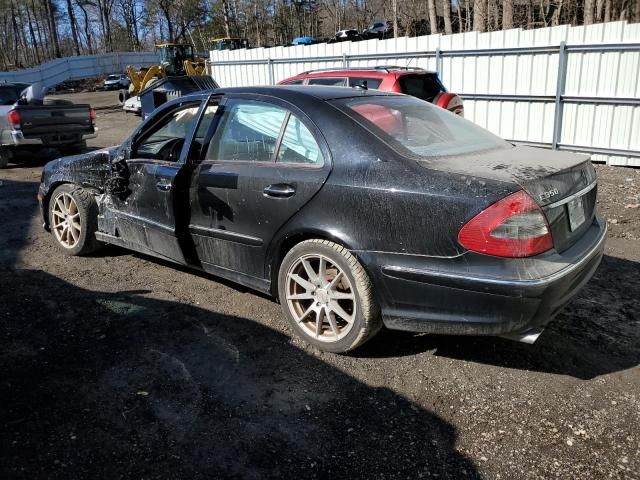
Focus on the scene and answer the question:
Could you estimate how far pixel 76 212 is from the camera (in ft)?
17.4

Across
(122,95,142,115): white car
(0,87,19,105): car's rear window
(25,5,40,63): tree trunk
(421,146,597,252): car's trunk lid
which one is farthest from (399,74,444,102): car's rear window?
(25,5,40,63): tree trunk

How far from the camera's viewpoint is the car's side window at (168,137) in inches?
176

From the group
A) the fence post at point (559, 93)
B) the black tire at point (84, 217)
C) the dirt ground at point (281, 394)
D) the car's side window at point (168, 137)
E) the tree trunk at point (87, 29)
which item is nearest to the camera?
the dirt ground at point (281, 394)

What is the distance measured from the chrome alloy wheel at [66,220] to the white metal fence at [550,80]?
8.73 m

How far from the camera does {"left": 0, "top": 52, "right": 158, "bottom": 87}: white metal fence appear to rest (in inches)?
1558

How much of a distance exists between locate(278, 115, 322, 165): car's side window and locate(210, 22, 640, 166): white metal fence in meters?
8.24

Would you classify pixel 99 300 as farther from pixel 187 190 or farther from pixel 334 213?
pixel 334 213

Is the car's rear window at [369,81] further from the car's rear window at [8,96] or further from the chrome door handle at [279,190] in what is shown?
the car's rear window at [8,96]

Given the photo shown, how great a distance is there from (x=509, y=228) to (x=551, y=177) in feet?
1.59

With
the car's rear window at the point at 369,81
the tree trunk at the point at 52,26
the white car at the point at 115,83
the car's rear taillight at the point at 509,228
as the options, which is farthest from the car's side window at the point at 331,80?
the tree trunk at the point at 52,26

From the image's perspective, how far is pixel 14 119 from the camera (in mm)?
10625

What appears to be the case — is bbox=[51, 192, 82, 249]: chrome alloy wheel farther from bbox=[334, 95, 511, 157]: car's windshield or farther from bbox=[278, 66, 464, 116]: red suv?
bbox=[278, 66, 464, 116]: red suv

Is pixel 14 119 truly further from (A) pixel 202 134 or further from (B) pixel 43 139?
(A) pixel 202 134

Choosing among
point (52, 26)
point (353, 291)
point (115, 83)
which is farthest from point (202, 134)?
point (52, 26)
